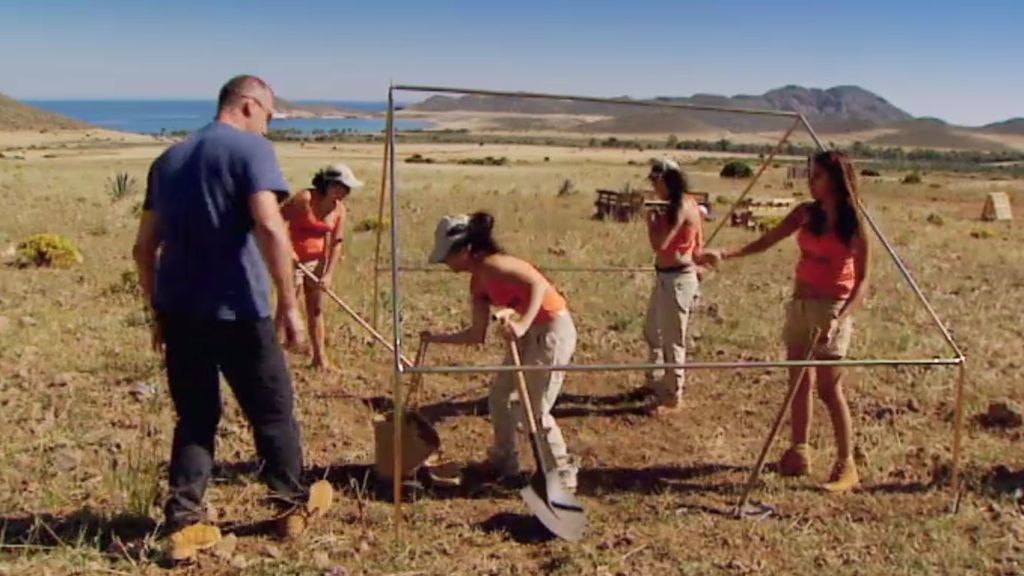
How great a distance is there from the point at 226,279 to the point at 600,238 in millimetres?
11805

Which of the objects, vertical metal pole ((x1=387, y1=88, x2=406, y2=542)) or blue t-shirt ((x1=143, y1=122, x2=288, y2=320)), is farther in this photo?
vertical metal pole ((x1=387, y1=88, x2=406, y2=542))

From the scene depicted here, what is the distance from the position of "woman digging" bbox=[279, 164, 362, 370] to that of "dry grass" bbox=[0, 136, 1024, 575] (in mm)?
728

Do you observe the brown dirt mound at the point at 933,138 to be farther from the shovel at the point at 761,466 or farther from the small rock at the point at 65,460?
the small rock at the point at 65,460

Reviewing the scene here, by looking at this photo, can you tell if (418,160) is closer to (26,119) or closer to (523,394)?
(523,394)

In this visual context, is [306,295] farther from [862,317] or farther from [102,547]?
[862,317]

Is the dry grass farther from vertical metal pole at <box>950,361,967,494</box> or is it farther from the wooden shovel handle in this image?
the wooden shovel handle

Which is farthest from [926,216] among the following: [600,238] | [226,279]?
[226,279]

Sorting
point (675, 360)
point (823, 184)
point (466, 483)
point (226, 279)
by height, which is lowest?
point (466, 483)

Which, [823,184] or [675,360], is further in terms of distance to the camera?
[675,360]

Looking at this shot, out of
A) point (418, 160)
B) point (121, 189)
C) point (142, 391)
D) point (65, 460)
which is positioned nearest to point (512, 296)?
point (65, 460)

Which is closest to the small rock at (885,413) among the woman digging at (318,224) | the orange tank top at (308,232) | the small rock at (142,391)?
the woman digging at (318,224)

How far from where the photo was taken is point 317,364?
22.6 feet

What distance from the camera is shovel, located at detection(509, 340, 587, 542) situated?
4270 mm

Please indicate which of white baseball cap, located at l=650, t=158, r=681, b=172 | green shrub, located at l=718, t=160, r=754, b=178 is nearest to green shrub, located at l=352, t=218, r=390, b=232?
white baseball cap, located at l=650, t=158, r=681, b=172
